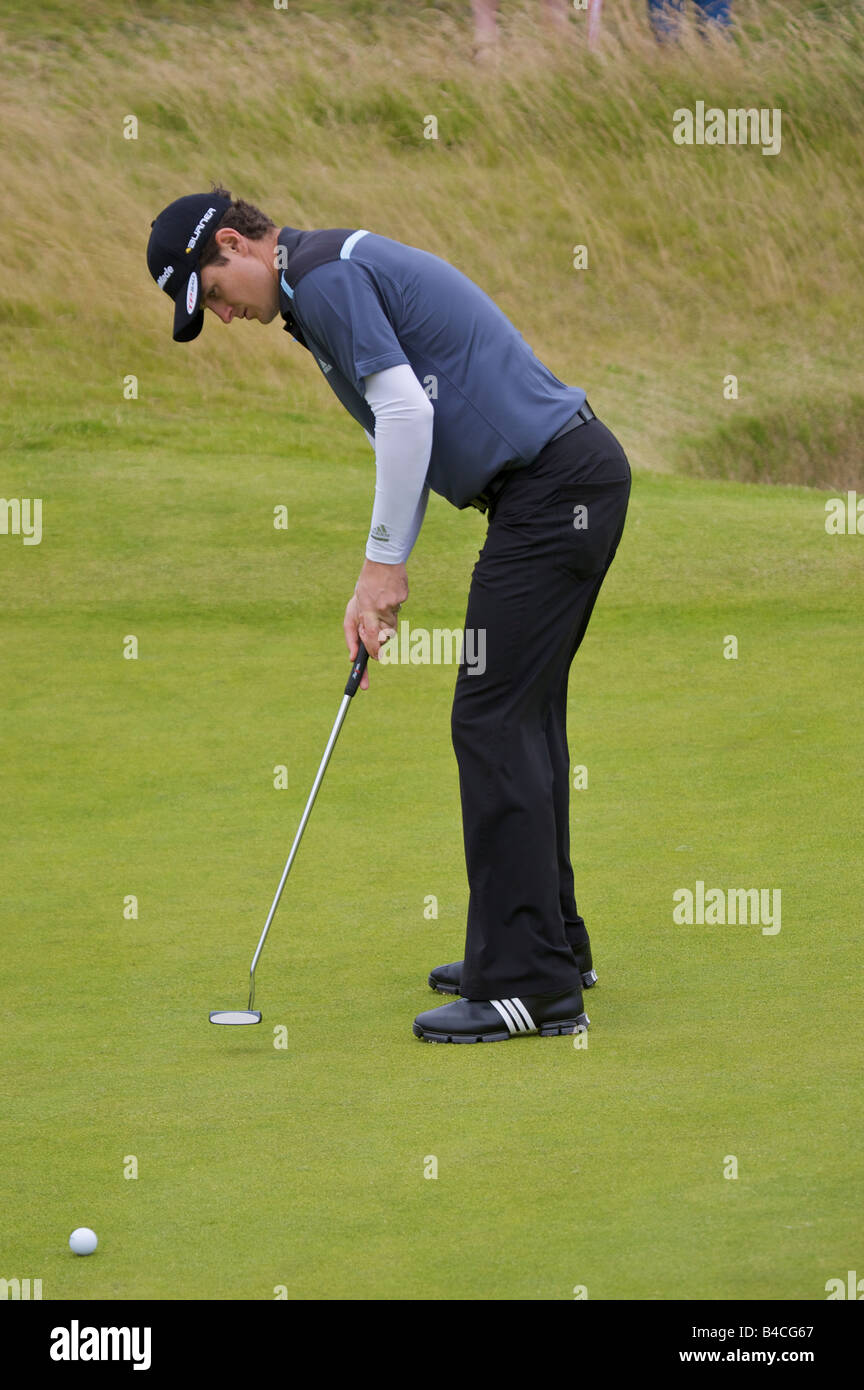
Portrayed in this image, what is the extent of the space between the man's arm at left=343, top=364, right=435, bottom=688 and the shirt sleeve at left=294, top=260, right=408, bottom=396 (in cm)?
3

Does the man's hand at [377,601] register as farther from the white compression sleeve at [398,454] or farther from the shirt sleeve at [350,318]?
the shirt sleeve at [350,318]

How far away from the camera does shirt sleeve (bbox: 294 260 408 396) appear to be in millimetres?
3287

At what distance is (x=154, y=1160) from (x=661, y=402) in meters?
10.2

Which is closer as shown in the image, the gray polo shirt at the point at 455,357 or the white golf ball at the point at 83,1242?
the white golf ball at the point at 83,1242

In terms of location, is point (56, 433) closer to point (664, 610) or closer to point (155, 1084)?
point (664, 610)

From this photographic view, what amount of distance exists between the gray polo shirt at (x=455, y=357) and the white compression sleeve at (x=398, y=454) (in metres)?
0.07

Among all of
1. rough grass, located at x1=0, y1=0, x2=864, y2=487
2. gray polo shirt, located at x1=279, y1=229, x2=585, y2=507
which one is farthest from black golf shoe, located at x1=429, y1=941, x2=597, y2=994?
rough grass, located at x1=0, y1=0, x2=864, y2=487

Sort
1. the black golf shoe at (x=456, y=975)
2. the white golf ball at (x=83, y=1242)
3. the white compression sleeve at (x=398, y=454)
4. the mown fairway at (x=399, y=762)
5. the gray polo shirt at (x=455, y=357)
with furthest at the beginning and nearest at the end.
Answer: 1. the black golf shoe at (x=456, y=975)
2. the gray polo shirt at (x=455, y=357)
3. the white compression sleeve at (x=398, y=454)
4. the mown fairway at (x=399, y=762)
5. the white golf ball at (x=83, y=1242)

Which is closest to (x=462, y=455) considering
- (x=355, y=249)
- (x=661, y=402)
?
(x=355, y=249)

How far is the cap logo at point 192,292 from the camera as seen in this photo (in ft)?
11.4

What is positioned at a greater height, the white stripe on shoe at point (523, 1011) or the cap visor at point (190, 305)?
the cap visor at point (190, 305)

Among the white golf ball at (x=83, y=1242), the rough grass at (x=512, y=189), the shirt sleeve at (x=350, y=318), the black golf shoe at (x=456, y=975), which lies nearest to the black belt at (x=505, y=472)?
the shirt sleeve at (x=350, y=318)

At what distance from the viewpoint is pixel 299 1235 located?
2486 mm

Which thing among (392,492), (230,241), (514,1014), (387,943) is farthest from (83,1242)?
(230,241)
